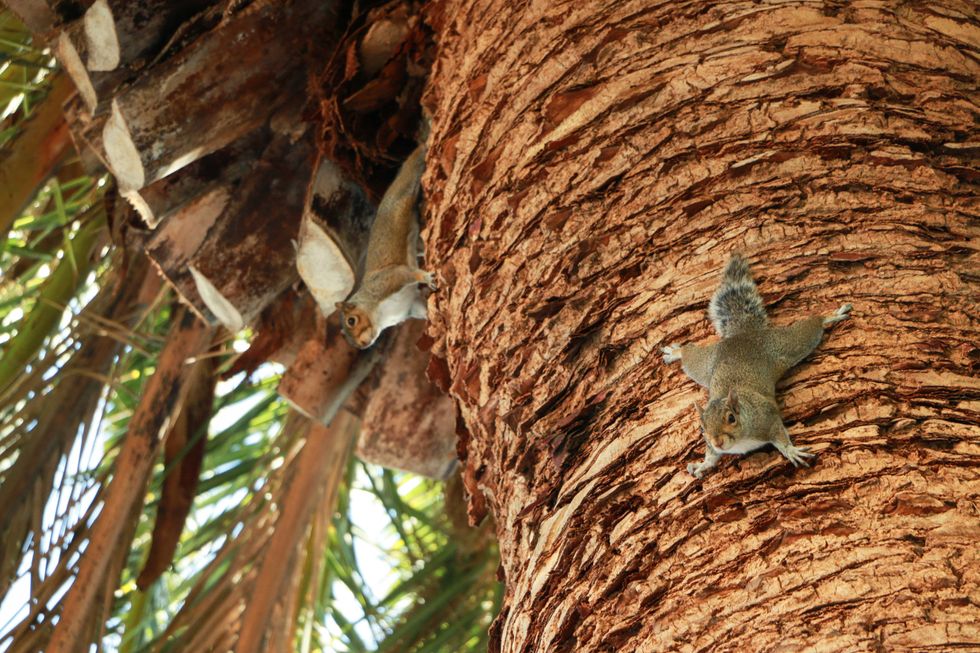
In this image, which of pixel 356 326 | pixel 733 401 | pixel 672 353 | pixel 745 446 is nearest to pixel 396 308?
pixel 356 326

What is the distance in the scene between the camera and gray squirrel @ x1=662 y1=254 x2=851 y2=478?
1.46m

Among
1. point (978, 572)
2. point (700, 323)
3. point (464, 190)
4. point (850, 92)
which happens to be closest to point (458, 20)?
point (464, 190)

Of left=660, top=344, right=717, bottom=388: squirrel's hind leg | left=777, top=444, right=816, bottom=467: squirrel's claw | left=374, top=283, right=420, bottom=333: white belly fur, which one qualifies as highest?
left=374, top=283, right=420, bottom=333: white belly fur

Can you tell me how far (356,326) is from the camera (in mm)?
2684

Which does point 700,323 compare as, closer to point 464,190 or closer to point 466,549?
point 464,190

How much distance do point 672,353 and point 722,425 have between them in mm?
173

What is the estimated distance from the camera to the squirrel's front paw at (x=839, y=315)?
153 centimetres

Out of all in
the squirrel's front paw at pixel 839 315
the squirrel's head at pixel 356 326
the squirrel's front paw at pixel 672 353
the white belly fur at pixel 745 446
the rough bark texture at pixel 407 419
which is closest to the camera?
the white belly fur at pixel 745 446

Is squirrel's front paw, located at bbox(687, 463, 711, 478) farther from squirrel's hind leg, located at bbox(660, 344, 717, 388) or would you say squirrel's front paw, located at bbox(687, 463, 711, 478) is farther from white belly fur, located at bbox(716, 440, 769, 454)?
squirrel's hind leg, located at bbox(660, 344, 717, 388)

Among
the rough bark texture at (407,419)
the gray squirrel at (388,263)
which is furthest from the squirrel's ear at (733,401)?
the rough bark texture at (407,419)

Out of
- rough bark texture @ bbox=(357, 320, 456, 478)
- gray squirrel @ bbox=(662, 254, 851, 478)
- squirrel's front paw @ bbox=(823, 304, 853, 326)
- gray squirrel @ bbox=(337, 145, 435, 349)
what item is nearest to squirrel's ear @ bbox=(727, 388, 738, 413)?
gray squirrel @ bbox=(662, 254, 851, 478)

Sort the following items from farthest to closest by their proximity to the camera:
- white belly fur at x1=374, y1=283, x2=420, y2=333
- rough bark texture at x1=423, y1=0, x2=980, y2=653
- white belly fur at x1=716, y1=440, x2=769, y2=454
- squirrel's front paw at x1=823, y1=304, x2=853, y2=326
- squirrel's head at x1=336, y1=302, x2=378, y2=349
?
1. white belly fur at x1=374, y1=283, x2=420, y2=333
2. squirrel's head at x1=336, y1=302, x2=378, y2=349
3. squirrel's front paw at x1=823, y1=304, x2=853, y2=326
4. white belly fur at x1=716, y1=440, x2=769, y2=454
5. rough bark texture at x1=423, y1=0, x2=980, y2=653

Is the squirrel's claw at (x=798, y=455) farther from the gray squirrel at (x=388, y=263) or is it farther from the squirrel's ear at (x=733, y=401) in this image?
the gray squirrel at (x=388, y=263)

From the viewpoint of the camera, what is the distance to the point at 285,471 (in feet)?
10.2
